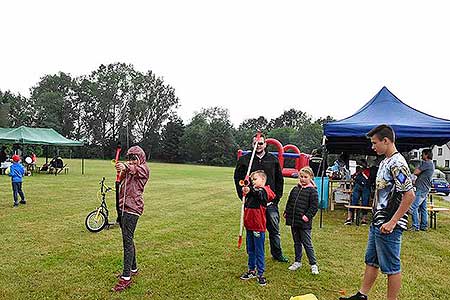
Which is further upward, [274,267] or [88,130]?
[88,130]

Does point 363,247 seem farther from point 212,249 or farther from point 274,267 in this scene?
point 212,249

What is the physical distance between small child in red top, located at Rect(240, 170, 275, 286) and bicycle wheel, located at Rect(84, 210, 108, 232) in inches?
146

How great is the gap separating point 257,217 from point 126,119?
6062 centimetres

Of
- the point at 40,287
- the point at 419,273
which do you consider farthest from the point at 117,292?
the point at 419,273

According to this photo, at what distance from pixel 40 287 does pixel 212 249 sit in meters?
2.55

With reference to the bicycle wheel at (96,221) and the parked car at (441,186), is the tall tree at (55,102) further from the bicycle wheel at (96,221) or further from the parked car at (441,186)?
the bicycle wheel at (96,221)

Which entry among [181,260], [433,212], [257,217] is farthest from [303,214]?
[433,212]

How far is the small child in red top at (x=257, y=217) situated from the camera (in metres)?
4.41

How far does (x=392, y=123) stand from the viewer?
782 centimetres

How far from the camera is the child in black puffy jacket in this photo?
489 cm

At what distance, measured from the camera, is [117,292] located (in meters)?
4.12

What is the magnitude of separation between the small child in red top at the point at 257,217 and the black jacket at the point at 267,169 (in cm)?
33

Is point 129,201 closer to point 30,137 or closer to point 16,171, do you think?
point 16,171

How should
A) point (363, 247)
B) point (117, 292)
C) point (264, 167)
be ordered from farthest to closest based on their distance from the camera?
1. point (363, 247)
2. point (264, 167)
3. point (117, 292)
